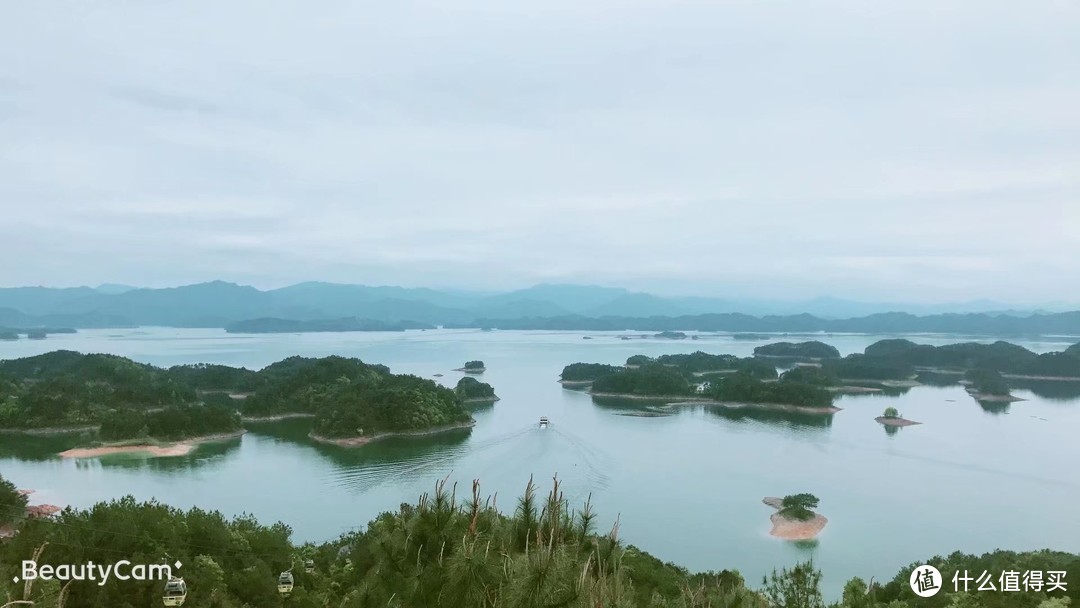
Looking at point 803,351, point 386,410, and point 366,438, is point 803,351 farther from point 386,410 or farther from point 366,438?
point 366,438

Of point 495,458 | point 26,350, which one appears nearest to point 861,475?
point 495,458

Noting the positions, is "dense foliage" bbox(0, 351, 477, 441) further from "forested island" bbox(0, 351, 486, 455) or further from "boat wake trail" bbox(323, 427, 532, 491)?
"boat wake trail" bbox(323, 427, 532, 491)

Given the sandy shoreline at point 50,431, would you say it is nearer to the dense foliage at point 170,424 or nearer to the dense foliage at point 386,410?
the dense foliage at point 170,424

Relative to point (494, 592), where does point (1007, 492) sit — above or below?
below

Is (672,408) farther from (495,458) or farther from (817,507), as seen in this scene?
(817,507)

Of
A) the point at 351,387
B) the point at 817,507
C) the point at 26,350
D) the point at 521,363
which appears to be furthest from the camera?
the point at 26,350

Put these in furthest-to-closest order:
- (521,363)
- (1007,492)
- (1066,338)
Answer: (1066,338) < (521,363) < (1007,492)

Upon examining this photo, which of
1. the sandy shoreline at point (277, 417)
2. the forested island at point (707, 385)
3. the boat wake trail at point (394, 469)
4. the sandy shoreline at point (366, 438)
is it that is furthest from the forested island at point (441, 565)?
the forested island at point (707, 385)

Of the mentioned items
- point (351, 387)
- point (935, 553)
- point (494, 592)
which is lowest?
point (935, 553)
